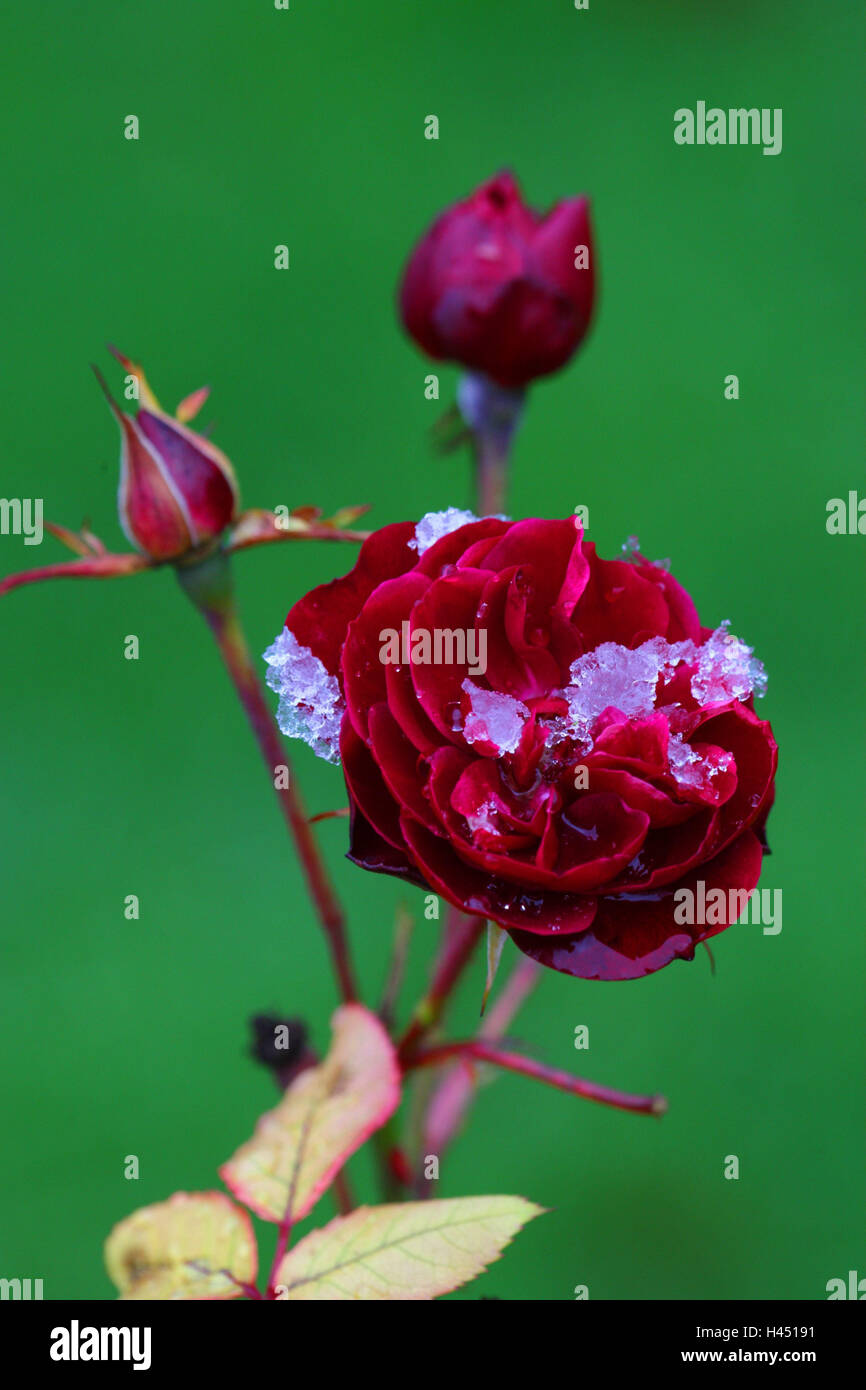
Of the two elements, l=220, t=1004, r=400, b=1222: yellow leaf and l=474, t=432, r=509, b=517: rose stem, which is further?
l=474, t=432, r=509, b=517: rose stem

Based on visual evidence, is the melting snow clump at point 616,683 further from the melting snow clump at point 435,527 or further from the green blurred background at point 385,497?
the green blurred background at point 385,497

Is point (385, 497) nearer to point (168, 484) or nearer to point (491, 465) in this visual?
point (491, 465)

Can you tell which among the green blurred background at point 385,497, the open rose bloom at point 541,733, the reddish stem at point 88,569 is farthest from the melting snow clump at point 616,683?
the green blurred background at point 385,497

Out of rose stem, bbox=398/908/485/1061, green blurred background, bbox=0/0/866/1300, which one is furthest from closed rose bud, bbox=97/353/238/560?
green blurred background, bbox=0/0/866/1300

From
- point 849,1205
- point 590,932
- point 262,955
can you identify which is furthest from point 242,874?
point 590,932

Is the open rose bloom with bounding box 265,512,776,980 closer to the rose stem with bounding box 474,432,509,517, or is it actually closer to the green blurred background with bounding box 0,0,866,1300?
the rose stem with bounding box 474,432,509,517

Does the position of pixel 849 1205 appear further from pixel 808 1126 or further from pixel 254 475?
pixel 254 475
